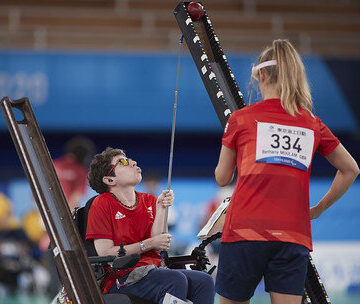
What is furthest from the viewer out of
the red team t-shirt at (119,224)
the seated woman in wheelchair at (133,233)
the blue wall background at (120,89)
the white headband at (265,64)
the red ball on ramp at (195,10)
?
the blue wall background at (120,89)

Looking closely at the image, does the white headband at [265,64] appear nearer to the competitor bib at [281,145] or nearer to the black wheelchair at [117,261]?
the competitor bib at [281,145]

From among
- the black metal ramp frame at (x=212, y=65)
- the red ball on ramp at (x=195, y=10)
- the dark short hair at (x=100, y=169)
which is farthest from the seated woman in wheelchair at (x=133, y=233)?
the red ball on ramp at (x=195, y=10)

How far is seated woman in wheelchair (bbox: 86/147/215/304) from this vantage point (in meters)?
3.20

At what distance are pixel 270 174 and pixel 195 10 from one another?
135cm

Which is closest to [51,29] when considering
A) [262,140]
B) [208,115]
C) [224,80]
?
[208,115]

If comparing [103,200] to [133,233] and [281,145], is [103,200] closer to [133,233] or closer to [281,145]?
[133,233]

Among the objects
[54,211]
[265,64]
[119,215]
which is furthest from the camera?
[119,215]

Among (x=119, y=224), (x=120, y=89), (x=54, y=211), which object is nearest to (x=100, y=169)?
(x=119, y=224)

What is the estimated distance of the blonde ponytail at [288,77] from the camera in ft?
8.55

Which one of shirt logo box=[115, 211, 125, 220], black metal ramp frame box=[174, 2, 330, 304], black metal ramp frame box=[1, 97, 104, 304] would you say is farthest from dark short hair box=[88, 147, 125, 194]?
black metal ramp frame box=[174, 2, 330, 304]

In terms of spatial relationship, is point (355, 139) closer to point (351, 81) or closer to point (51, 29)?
point (351, 81)

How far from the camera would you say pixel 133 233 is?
3449 millimetres

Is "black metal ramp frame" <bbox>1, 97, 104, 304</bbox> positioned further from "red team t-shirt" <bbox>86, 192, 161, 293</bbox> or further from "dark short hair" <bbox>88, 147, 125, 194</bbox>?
"dark short hair" <bbox>88, 147, 125, 194</bbox>

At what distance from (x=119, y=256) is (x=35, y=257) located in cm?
608
